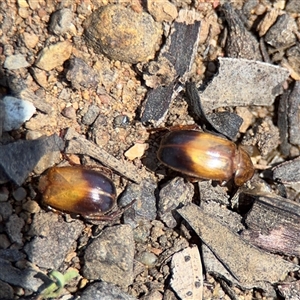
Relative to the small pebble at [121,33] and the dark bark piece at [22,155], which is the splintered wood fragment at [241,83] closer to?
the small pebble at [121,33]

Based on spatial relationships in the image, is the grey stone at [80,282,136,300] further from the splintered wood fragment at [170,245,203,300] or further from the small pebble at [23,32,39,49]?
the small pebble at [23,32,39,49]

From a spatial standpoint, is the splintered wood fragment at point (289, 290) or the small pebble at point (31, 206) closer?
the small pebble at point (31, 206)

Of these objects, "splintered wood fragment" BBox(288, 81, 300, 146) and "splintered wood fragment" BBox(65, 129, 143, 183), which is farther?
"splintered wood fragment" BBox(288, 81, 300, 146)

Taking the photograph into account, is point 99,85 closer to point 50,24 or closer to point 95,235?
point 50,24

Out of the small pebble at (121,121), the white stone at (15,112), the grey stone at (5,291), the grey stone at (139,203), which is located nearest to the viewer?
the grey stone at (5,291)

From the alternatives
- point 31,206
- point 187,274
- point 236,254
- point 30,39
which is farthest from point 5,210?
point 236,254

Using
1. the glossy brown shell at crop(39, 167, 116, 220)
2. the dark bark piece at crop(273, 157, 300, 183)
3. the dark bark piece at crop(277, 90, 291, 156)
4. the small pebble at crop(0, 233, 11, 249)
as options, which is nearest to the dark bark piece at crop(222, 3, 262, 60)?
the dark bark piece at crop(277, 90, 291, 156)

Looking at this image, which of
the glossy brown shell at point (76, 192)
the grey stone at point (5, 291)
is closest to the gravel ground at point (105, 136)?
the grey stone at point (5, 291)

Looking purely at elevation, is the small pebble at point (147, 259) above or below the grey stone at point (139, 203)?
below

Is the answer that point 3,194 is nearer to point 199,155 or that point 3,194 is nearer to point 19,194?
point 19,194
